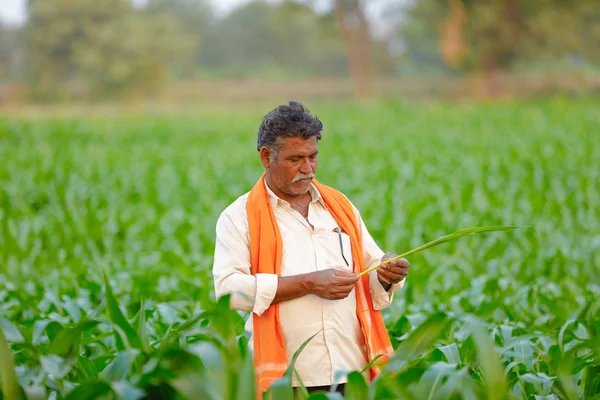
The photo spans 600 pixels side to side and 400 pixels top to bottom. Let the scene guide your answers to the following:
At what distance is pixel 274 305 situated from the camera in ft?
7.36

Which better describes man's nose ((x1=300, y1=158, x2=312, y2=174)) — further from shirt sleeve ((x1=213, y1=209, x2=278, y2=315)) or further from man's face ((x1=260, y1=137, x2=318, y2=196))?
shirt sleeve ((x1=213, y1=209, x2=278, y2=315))

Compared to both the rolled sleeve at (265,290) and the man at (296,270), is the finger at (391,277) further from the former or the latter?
the rolled sleeve at (265,290)

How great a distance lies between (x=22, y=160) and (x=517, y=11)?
76.0ft

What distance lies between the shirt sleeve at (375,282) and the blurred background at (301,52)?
26068 mm

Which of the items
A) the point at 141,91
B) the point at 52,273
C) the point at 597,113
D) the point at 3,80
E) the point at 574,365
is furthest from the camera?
the point at 3,80

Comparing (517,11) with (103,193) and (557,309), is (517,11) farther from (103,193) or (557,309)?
(557,309)

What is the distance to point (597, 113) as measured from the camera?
63.3ft

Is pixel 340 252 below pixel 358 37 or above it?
below

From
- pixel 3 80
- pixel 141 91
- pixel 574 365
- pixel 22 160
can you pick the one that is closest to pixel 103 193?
pixel 22 160

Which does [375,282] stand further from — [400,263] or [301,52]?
[301,52]

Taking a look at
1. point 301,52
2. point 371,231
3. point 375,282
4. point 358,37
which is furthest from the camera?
point 301,52

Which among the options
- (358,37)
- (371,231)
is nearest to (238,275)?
(371,231)

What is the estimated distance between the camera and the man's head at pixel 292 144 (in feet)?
7.33

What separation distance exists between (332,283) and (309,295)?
0.48 feet
